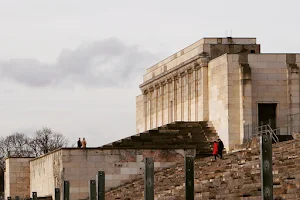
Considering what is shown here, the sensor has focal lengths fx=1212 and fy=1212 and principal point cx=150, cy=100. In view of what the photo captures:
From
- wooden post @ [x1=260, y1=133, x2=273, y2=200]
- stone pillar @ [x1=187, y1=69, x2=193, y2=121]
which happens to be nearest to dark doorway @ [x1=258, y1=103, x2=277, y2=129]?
stone pillar @ [x1=187, y1=69, x2=193, y2=121]

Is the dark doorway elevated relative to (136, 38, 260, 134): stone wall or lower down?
lower down

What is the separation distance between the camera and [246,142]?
62.8 meters

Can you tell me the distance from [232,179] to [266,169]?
600 inches

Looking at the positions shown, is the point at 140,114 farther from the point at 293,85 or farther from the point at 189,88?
the point at 293,85

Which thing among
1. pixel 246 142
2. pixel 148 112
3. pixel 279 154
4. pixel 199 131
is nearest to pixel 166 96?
pixel 148 112

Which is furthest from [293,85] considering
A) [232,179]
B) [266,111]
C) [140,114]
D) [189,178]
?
[189,178]

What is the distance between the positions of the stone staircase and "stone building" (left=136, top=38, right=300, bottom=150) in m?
7.65

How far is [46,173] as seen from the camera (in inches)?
2633

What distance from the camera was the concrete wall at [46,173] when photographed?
6197 centimetres

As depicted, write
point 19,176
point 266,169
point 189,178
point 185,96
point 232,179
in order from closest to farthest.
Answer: point 266,169, point 189,178, point 232,179, point 185,96, point 19,176

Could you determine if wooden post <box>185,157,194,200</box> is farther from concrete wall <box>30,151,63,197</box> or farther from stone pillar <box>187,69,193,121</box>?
stone pillar <box>187,69,193,121</box>

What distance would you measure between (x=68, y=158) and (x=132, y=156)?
10.8 ft

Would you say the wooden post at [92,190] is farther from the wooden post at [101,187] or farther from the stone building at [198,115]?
the stone building at [198,115]

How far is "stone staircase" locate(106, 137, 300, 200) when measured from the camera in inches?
1369
